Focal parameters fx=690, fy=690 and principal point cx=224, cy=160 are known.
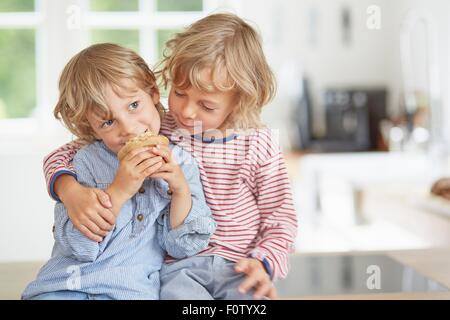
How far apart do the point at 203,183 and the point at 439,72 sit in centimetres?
282

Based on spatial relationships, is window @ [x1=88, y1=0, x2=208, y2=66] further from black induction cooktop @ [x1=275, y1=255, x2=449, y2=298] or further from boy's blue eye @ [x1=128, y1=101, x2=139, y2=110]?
black induction cooktop @ [x1=275, y1=255, x2=449, y2=298]

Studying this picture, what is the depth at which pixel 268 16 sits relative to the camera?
163 inches

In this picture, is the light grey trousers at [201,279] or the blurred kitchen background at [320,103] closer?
the light grey trousers at [201,279]

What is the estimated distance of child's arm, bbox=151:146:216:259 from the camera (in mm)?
658

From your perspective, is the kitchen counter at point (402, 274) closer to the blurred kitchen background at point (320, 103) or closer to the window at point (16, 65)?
the blurred kitchen background at point (320, 103)

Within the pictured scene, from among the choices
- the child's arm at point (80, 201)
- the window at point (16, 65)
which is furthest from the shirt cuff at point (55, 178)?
the window at point (16, 65)

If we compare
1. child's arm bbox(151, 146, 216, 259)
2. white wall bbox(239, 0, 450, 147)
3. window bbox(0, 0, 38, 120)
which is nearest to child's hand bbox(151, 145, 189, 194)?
child's arm bbox(151, 146, 216, 259)

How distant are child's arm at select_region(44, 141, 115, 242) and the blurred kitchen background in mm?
71

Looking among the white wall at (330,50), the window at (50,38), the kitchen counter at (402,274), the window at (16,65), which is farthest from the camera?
the white wall at (330,50)

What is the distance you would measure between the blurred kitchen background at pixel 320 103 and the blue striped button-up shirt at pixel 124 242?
87 millimetres

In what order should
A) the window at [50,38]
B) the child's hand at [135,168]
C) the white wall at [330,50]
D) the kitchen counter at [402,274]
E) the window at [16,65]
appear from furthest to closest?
the white wall at [330,50]
the window at [16,65]
the window at [50,38]
the kitchen counter at [402,274]
the child's hand at [135,168]

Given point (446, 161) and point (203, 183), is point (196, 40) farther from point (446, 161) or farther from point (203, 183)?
point (446, 161)

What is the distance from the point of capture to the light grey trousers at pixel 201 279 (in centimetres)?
67
